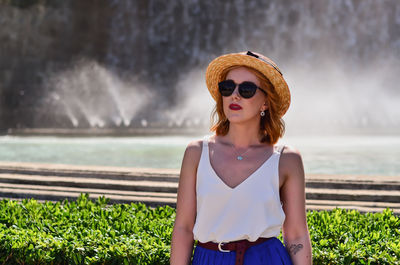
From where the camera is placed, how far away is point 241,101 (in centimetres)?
239

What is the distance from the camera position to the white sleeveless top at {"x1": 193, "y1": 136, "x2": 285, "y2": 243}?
2.29m

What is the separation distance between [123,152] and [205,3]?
1524cm

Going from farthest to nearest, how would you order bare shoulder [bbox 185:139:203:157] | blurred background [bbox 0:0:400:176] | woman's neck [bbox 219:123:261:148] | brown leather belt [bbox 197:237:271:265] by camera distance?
blurred background [bbox 0:0:400:176] < woman's neck [bbox 219:123:261:148] < bare shoulder [bbox 185:139:203:157] < brown leather belt [bbox 197:237:271:265]

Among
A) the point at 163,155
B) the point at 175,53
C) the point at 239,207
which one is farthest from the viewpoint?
the point at 175,53

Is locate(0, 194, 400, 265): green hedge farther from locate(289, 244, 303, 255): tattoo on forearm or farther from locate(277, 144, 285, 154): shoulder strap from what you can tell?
locate(277, 144, 285, 154): shoulder strap

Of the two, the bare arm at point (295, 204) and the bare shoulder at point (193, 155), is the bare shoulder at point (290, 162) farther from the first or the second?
the bare shoulder at point (193, 155)

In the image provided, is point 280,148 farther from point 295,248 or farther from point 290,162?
point 295,248

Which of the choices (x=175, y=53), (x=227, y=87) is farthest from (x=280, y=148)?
(x=175, y=53)

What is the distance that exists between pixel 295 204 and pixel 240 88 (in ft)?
1.93

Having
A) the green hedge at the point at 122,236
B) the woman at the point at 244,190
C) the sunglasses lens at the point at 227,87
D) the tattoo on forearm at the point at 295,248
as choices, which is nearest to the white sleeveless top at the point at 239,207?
the woman at the point at 244,190

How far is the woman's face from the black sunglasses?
0.02 metres

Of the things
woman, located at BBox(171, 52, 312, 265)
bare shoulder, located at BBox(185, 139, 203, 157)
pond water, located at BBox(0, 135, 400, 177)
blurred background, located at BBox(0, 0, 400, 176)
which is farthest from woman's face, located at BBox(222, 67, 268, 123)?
blurred background, located at BBox(0, 0, 400, 176)

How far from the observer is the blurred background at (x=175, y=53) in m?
23.8

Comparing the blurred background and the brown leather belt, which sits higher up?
the blurred background
